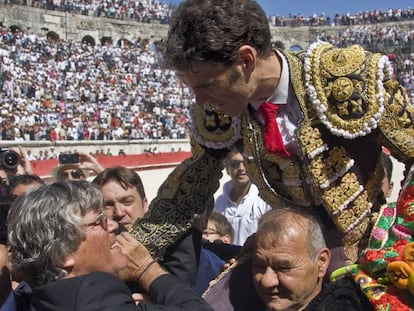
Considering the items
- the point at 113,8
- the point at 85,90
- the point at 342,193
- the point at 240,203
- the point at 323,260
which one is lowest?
the point at 85,90

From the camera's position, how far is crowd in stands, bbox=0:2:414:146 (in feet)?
53.8

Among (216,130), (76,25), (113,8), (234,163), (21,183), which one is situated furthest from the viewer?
(113,8)

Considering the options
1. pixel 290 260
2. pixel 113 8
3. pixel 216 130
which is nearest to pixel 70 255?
pixel 290 260

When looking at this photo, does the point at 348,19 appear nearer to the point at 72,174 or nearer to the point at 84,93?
the point at 84,93

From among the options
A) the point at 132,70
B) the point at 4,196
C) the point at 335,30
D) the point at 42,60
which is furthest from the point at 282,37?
the point at 4,196

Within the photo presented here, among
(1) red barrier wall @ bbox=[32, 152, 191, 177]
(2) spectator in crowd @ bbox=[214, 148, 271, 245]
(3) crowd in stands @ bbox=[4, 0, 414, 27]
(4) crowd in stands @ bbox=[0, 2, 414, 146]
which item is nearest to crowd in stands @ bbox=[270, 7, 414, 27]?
(3) crowd in stands @ bbox=[4, 0, 414, 27]

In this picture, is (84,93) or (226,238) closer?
(226,238)

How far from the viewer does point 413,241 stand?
4.23 ft

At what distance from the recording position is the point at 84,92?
1952 cm

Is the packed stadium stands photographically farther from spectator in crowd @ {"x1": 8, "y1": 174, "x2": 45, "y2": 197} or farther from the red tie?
the red tie

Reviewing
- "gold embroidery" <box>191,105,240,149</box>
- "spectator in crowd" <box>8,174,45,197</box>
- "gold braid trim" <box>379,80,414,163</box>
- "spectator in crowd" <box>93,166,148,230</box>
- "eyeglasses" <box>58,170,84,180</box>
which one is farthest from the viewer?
"eyeglasses" <box>58,170,84,180</box>

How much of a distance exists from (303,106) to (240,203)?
232cm

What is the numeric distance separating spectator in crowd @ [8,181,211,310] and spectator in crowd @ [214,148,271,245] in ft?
7.61

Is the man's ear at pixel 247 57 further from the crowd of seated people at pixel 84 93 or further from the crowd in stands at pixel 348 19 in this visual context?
the crowd in stands at pixel 348 19
